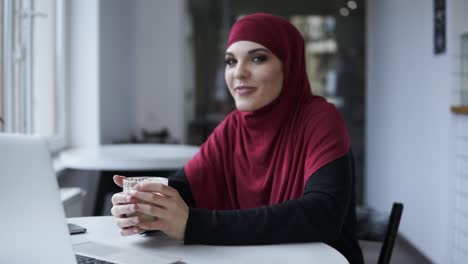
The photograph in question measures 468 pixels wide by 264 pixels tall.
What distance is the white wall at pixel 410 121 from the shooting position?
3081 millimetres

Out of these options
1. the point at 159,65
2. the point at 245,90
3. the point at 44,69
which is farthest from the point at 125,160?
the point at 159,65

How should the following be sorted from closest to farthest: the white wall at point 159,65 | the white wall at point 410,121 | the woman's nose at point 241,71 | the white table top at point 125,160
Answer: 1. the woman's nose at point 241,71
2. the white table top at point 125,160
3. the white wall at point 410,121
4. the white wall at point 159,65

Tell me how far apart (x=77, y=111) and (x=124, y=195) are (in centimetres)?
260

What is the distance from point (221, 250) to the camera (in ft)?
3.35

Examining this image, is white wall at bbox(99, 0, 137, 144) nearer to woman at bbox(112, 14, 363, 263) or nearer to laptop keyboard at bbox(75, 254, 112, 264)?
woman at bbox(112, 14, 363, 263)

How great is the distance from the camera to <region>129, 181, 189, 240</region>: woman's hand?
1.01 metres

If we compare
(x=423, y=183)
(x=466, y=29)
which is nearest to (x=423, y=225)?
(x=423, y=183)

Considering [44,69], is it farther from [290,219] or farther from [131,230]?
[290,219]

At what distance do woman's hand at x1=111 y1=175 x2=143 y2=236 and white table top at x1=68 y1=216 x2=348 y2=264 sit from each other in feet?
0.09

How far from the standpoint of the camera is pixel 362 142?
5.25 metres

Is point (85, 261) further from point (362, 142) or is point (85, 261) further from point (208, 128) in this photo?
point (362, 142)

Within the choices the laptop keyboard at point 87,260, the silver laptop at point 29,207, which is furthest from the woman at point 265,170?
the silver laptop at point 29,207

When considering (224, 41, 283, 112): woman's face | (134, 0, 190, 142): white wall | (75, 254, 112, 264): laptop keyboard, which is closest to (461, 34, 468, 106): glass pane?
(224, 41, 283, 112): woman's face

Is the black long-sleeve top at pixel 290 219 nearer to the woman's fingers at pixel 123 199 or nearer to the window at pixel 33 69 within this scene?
the woman's fingers at pixel 123 199
